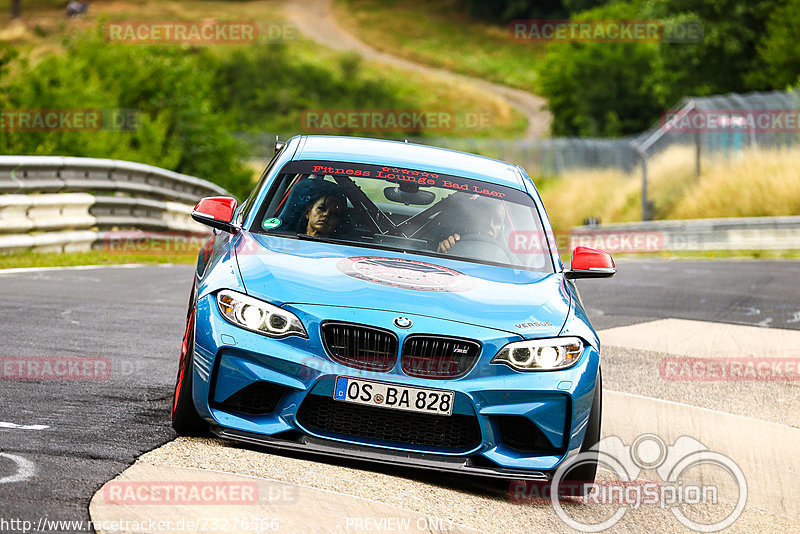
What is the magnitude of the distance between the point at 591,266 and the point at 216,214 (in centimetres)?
208

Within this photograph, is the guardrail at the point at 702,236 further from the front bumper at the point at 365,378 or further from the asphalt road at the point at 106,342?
the front bumper at the point at 365,378

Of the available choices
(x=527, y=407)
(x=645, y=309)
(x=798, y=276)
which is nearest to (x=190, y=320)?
(x=527, y=407)

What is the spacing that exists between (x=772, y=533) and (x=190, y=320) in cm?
284

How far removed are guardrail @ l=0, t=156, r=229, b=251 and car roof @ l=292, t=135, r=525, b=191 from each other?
722 centimetres

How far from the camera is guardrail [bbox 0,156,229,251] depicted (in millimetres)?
13719

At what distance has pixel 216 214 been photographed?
21.0 ft

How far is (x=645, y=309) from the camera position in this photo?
13.2 meters

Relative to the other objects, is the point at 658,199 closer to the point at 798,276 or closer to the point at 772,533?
the point at 798,276

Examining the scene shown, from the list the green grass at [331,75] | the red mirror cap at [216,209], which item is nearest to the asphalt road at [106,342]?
the red mirror cap at [216,209]

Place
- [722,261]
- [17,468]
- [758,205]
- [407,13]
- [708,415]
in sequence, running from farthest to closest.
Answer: [407,13] < [758,205] < [722,261] < [708,415] < [17,468]

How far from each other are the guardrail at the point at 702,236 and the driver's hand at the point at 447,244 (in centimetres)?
1742
